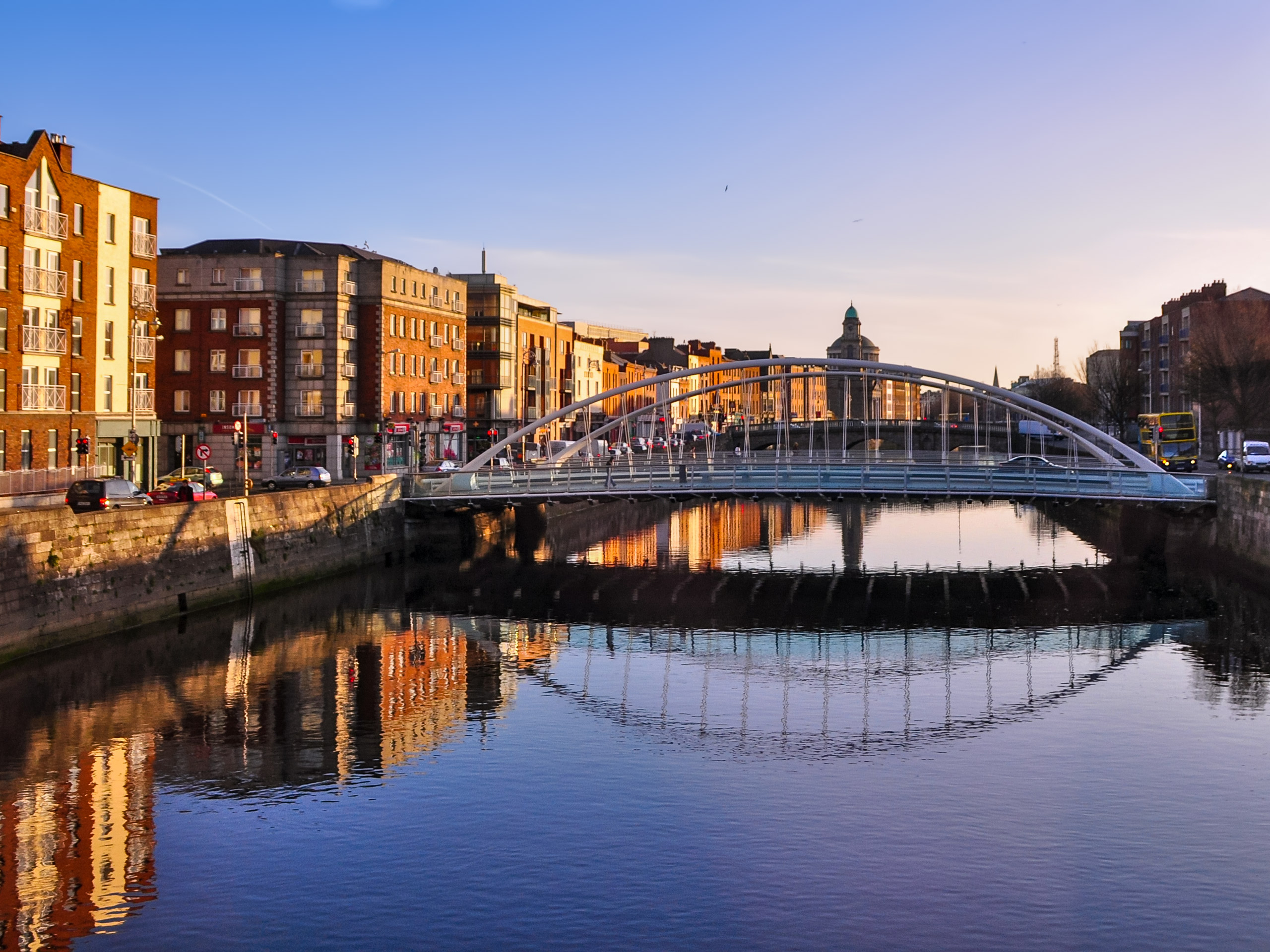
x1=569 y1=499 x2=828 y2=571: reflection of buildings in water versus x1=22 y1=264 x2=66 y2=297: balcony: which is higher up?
x1=22 y1=264 x2=66 y2=297: balcony

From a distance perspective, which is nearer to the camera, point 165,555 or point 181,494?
point 165,555

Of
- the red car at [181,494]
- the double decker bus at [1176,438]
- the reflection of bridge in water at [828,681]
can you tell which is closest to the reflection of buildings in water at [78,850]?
the reflection of bridge in water at [828,681]

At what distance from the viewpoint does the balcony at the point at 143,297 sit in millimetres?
60719

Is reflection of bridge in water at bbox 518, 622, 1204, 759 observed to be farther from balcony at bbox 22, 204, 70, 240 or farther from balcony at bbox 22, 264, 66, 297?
balcony at bbox 22, 204, 70, 240

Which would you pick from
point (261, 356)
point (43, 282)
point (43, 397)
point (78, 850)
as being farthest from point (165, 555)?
point (261, 356)

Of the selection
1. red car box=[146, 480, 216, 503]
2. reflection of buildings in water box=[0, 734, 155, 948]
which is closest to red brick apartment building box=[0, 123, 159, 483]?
red car box=[146, 480, 216, 503]

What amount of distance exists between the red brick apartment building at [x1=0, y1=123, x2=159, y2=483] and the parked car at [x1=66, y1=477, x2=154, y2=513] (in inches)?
236

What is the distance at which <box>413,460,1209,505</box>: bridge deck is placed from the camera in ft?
181

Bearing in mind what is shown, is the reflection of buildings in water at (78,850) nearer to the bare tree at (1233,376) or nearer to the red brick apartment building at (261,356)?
the red brick apartment building at (261,356)

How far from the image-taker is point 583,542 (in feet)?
237

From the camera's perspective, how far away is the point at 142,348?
61062 mm

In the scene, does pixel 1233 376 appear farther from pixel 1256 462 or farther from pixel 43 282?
pixel 43 282

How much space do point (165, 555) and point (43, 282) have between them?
59.9 feet

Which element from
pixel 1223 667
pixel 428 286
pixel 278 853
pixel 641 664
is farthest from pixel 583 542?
pixel 278 853
